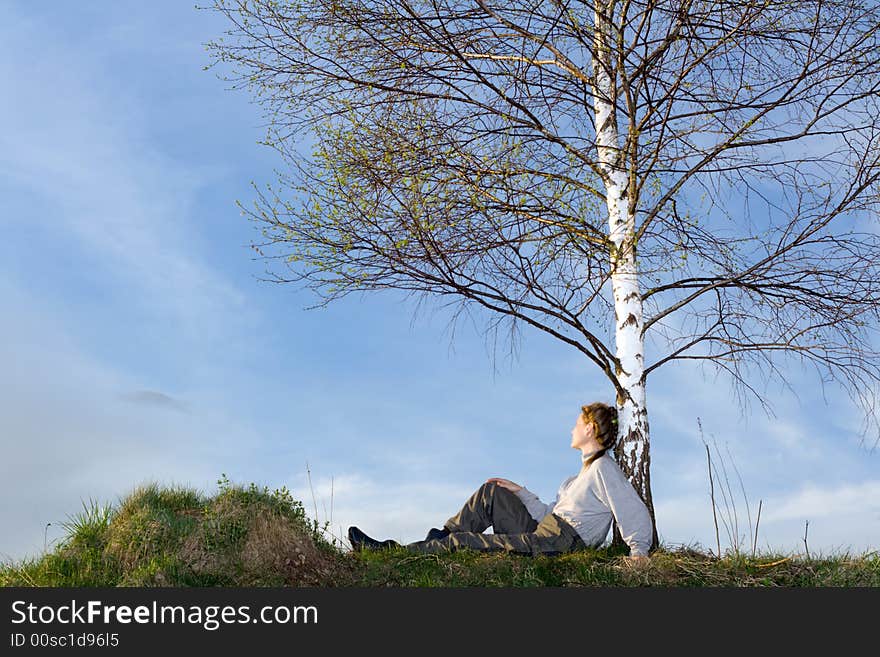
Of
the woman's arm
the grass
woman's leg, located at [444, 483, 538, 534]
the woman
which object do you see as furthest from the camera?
woman's leg, located at [444, 483, 538, 534]

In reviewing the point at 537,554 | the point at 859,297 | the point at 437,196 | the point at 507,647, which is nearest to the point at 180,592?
the point at 507,647

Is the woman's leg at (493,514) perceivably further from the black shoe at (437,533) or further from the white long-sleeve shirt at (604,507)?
the white long-sleeve shirt at (604,507)

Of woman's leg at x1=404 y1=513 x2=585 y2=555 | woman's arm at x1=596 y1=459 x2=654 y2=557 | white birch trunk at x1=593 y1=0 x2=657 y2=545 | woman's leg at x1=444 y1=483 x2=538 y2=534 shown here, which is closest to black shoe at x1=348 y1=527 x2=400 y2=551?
woman's leg at x1=404 y1=513 x2=585 y2=555

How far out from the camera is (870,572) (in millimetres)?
6508

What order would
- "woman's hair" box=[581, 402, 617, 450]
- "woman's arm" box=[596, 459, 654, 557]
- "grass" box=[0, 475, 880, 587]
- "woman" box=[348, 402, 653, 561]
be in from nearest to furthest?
1. "grass" box=[0, 475, 880, 587]
2. "woman's arm" box=[596, 459, 654, 557]
3. "woman" box=[348, 402, 653, 561]
4. "woman's hair" box=[581, 402, 617, 450]

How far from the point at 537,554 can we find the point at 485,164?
359 cm

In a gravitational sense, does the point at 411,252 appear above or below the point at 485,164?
below

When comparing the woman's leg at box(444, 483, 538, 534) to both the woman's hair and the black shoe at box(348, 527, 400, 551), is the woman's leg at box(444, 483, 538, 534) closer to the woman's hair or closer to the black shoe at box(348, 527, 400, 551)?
the black shoe at box(348, 527, 400, 551)

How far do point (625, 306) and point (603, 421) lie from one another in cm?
114

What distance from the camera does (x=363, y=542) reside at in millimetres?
7523

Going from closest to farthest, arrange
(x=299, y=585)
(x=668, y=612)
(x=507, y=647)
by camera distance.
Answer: (x=507, y=647)
(x=668, y=612)
(x=299, y=585)

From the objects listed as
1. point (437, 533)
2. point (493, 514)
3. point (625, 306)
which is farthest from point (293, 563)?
point (625, 306)

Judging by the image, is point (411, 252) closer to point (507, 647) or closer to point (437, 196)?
point (437, 196)

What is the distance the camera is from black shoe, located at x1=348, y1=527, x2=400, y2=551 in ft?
24.5
